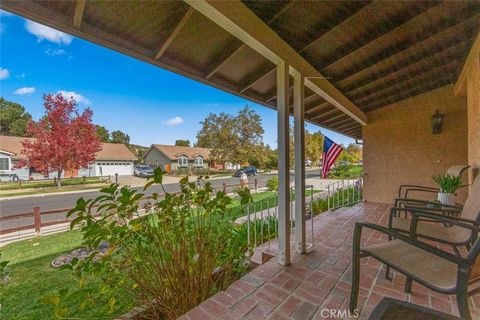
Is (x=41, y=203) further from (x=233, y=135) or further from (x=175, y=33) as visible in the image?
(x=233, y=135)

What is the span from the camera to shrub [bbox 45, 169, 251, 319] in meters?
1.53

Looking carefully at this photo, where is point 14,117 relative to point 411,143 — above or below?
above

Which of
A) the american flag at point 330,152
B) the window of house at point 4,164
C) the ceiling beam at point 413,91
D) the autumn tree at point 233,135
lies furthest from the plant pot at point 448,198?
the window of house at point 4,164

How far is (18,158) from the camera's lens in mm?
12922

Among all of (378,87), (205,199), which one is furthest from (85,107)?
(378,87)

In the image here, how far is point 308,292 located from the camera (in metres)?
1.86

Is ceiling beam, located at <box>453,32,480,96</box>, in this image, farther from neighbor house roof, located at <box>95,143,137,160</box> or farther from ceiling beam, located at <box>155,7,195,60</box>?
neighbor house roof, located at <box>95,143,137,160</box>

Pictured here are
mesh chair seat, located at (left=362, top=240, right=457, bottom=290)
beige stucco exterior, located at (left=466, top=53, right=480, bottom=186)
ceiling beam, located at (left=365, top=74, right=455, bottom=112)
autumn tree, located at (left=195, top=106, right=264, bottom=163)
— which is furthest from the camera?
autumn tree, located at (left=195, top=106, right=264, bottom=163)

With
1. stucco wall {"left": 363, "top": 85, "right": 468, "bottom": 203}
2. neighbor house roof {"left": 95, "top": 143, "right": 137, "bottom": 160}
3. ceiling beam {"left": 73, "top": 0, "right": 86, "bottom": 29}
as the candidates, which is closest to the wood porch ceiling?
ceiling beam {"left": 73, "top": 0, "right": 86, "bottom": 29}

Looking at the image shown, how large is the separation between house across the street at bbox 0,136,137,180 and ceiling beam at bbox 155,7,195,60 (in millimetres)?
7891

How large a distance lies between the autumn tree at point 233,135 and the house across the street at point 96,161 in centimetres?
990

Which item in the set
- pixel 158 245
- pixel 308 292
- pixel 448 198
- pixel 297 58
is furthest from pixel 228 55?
pixel 448 198

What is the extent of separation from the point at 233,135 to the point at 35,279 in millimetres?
19365

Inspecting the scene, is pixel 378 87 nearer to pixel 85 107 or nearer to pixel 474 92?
pixel 474 92
